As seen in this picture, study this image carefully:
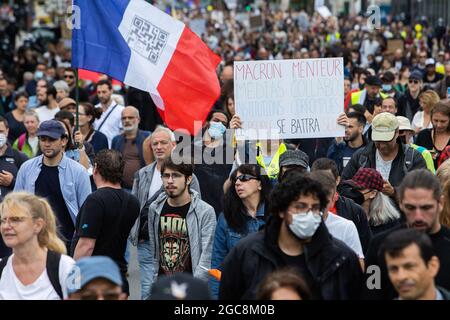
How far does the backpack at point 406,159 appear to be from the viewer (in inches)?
355

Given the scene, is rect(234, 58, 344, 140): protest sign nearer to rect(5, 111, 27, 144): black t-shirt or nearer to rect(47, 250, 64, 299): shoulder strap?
rect(47, 250, 64, 299): shoulder strap

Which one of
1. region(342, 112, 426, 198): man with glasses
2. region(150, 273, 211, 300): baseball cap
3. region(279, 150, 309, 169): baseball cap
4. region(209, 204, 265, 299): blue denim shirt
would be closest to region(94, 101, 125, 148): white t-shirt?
region(342, 112, 426, 198): man with glasses

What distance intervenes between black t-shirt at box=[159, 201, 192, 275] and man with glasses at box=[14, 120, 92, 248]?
108 cm

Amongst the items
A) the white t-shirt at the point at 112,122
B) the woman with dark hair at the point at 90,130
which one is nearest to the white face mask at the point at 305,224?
the woman with dark hair at the point at 90,130

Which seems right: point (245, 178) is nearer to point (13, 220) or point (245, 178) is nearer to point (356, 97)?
point (13, 220)

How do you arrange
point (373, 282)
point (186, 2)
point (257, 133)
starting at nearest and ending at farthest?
point (373, 282) → point (257, 133) → point (186, 2)

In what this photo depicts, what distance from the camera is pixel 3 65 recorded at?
2825 centimetres

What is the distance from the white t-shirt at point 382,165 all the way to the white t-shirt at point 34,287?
12.0 feet

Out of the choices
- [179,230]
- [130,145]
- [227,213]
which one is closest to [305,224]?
[227,213]

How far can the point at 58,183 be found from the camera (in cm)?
876

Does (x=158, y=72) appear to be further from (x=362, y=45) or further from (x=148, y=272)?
(x=362, y=45)

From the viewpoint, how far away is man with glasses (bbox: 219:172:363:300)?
566 centimetres
